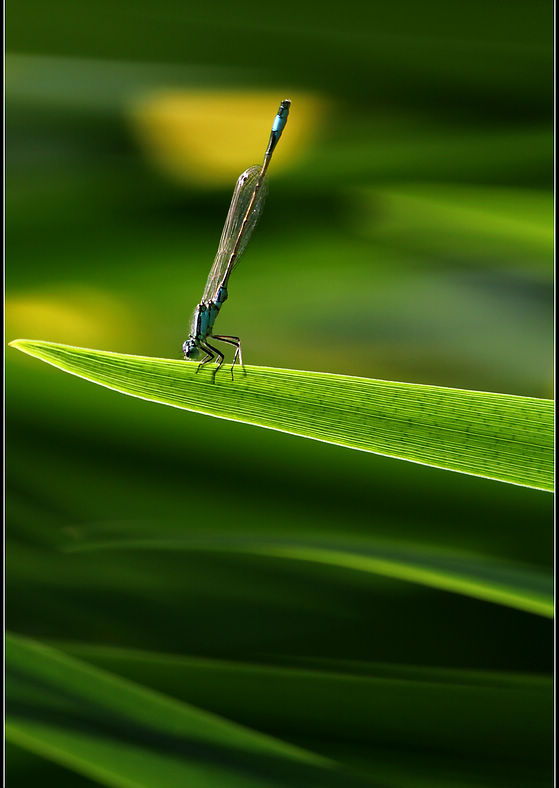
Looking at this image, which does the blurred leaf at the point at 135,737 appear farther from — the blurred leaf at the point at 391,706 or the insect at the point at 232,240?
the insect at the point at 232,240

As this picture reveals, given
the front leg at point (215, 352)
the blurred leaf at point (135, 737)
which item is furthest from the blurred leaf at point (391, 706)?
the front leg at point (215, 352)

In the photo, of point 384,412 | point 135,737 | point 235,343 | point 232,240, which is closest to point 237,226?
point 232,240

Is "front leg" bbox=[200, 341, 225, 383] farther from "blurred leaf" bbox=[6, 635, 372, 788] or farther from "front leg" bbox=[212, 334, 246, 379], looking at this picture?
"blurred leaf" bbox=[6, 635, 372, 788]

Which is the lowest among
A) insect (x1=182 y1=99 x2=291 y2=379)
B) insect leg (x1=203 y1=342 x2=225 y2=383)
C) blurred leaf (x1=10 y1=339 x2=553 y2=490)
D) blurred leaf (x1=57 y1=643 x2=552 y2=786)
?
blurred leaf (x1=57 y1=643 x2=552 y2=786)

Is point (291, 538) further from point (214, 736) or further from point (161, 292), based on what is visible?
point (161, 292)

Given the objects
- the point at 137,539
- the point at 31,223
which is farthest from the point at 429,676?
the point at 31,223

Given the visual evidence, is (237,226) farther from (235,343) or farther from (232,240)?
(235,343)

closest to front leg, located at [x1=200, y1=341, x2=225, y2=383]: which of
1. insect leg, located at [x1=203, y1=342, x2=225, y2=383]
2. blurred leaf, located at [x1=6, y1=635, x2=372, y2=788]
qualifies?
insect leg, located at [x1=203, y1=342, x2=225, y2=383]
